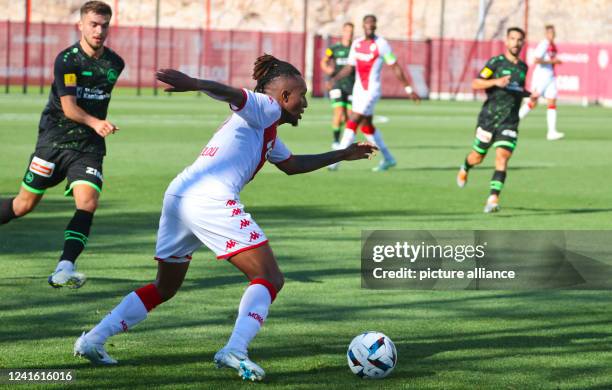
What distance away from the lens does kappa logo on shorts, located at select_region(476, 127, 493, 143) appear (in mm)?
15625

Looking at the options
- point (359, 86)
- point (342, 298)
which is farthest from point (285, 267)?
point (359, 86)

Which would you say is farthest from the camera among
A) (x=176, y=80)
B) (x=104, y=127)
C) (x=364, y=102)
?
(x=364, y=102)

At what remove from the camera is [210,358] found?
707 centimetres

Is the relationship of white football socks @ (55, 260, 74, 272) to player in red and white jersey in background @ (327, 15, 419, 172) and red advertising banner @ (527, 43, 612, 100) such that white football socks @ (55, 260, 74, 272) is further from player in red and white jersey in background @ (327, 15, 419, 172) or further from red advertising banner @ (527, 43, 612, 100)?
red advertising banner @ (527, 43, 612, 100)

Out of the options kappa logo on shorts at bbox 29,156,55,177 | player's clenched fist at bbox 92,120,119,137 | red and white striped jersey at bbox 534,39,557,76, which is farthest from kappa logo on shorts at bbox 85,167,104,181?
red and white striped jersey at bbox 534,39,557,76

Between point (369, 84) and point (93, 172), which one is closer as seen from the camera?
point (93, 172)

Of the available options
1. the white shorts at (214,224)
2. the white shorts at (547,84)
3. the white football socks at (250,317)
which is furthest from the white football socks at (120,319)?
the white shorts at (547,84)

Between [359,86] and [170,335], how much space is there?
1287cm

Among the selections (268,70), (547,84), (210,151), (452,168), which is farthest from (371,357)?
(547,84)

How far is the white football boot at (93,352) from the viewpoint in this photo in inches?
266

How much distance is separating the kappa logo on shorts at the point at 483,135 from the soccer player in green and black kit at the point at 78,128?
684cm

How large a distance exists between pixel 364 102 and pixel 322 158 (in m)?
12.7

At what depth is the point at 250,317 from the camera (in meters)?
6.58

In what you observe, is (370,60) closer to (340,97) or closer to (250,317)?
(340,97)
